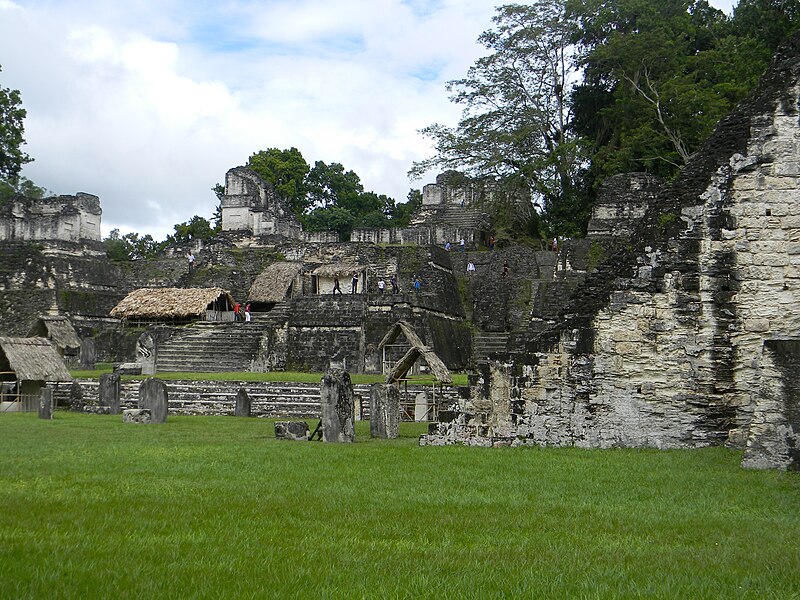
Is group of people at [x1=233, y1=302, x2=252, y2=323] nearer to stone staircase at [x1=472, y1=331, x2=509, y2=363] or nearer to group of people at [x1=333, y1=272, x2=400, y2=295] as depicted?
group of people at [x1=333, y1=272, x2=400, y2=295]

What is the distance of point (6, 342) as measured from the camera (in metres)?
23.0

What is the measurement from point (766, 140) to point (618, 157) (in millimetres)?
23991

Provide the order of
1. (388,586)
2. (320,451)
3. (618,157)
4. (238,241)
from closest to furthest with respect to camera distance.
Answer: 1. (388,586)
2. (320,451)
3. (618,157)
4. (238,241)

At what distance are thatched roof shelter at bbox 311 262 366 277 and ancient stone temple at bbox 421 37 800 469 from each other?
23091 mm

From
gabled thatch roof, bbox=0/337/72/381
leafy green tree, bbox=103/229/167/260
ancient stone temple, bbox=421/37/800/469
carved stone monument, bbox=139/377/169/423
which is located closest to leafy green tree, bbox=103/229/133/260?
leafy green tree, bbox=103/229/167/260

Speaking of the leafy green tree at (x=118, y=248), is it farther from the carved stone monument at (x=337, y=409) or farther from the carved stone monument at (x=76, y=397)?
the carved stone monument at (x=337, y=409)

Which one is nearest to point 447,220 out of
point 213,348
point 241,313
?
point 241,313

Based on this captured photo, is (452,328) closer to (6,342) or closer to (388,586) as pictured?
(6,342)

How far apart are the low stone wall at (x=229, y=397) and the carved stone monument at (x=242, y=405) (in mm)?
417

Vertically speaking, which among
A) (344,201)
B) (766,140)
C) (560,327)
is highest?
(344,201)

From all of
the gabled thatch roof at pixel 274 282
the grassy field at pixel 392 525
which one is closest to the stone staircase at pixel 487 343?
the gabled thatch roof at pixel 274 282

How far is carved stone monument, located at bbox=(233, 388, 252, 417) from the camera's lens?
21750mm

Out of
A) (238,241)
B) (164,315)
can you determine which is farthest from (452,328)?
(238,241)

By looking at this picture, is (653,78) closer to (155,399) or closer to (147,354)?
(147,354)
